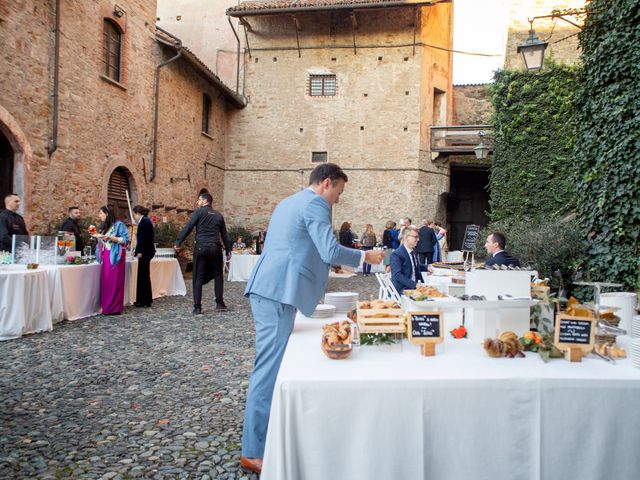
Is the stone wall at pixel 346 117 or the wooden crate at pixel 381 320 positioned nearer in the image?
the wooden crate at pixel 381 320

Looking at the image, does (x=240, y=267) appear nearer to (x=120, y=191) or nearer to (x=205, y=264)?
(x=120, y=191)

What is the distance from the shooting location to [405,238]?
5.25 metres

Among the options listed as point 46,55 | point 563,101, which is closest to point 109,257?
point 46,55

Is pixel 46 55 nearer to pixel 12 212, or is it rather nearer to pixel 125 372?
pixel 12 212

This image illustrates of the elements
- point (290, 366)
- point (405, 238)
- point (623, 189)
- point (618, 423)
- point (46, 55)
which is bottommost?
point (618, 423)

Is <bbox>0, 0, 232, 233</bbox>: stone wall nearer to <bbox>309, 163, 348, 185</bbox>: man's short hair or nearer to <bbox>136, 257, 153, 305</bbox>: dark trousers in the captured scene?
<bbox>136, 257, 153, 305</bbox>: dark trousers

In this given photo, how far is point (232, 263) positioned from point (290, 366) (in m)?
10.7

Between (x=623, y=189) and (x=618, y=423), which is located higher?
(x=623, y=189)

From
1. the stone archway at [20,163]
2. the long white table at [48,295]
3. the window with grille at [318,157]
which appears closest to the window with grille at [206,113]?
the window with grille at [318,157]

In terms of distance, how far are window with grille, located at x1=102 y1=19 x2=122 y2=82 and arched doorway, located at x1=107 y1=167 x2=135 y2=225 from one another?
7.47 feet

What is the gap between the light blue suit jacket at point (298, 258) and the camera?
92.0 inches

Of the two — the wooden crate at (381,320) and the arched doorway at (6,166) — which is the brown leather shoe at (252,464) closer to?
the wooden crate at (381,320)

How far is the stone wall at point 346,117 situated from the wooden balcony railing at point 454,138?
0.49m

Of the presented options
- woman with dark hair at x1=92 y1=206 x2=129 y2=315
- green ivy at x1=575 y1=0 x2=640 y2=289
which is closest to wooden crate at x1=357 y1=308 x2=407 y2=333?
green ivy at x1=575 y1=0 x2=640 y2=289
